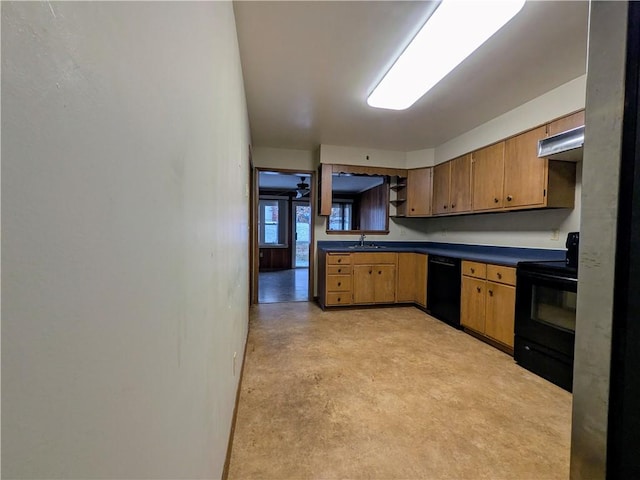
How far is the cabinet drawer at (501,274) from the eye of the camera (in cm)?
274

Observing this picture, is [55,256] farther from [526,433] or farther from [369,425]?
[526,433]

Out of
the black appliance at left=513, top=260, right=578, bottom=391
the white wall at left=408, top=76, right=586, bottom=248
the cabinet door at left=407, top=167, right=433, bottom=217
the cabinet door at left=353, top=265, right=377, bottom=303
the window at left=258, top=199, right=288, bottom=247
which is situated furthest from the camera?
the window at left=258, top=199, right=288, bottom=247

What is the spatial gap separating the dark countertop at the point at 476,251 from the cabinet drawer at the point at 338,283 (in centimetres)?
38

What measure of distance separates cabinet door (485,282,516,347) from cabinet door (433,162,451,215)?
1472 mm

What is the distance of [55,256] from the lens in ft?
1.00

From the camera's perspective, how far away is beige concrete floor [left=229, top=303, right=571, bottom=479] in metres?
1.45

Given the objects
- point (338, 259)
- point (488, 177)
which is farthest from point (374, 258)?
point (488, 177)

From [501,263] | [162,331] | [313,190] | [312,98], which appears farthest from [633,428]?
[313,190]

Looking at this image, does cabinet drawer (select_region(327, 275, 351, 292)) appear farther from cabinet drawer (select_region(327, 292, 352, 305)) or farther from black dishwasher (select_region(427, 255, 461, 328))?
black dishwasher (select_region(427, 255, 461, 328))

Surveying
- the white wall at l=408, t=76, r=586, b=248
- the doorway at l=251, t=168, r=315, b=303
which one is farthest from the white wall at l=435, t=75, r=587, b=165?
the doorway at l=251, t=168, r=315, b=303

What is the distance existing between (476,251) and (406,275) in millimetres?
990

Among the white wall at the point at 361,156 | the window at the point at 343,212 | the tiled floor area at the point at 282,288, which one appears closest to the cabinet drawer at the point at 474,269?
the white wall at the point at 361,156

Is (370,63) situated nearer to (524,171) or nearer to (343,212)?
(524,171)

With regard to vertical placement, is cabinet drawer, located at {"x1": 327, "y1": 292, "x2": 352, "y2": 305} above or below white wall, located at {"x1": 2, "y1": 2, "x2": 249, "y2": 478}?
below
